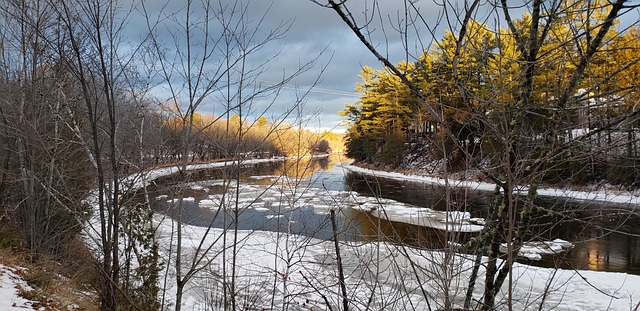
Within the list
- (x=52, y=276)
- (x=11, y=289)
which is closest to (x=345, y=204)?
(x=11, y=289)

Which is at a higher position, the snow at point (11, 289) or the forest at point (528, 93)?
the forest at point (528, 93)

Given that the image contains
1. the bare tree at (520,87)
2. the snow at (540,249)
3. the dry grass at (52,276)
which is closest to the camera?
the bare tree at (520,87)

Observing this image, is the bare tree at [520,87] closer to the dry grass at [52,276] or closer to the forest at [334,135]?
the forest at [334,135]

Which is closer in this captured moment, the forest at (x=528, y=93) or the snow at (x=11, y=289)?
the forest at (x=528, y=93)

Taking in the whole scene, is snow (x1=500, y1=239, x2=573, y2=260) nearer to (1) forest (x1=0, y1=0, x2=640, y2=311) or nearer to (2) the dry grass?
(1) forest (x1=0, y1=0, x2=640, y2=311)

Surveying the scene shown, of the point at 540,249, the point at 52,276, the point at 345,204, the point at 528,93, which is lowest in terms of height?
the point at 52,276

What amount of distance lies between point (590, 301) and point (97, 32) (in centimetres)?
914

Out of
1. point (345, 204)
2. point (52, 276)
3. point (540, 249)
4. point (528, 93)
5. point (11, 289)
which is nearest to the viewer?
point (528, 93)

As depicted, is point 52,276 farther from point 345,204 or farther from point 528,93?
point 528,93

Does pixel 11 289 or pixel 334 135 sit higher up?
pixel 334 135

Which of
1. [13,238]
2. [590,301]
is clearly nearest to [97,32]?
[13,238]

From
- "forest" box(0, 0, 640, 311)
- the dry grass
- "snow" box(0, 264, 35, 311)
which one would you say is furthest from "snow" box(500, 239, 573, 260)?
the dry grass

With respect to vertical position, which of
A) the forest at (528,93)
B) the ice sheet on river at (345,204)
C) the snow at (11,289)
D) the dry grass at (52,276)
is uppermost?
the forest at (528,93)

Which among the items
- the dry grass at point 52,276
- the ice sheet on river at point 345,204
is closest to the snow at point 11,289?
the dry grass at point 52,276
